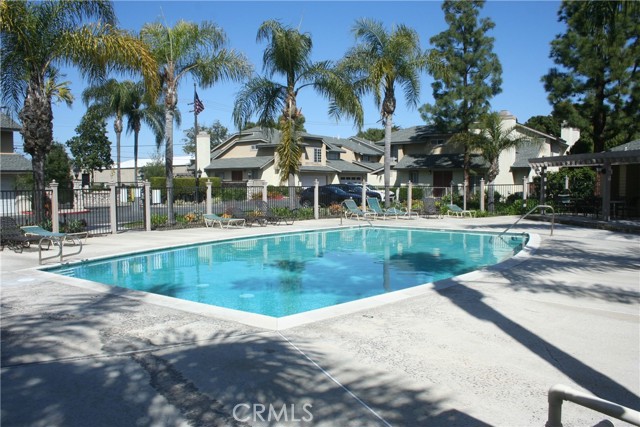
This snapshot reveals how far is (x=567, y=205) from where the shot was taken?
2498 cm

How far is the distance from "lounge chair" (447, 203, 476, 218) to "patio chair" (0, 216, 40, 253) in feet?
63.8

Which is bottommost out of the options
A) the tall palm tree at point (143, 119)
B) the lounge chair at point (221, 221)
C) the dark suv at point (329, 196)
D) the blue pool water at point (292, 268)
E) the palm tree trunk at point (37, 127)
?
the blue pool water at point (292, 268)

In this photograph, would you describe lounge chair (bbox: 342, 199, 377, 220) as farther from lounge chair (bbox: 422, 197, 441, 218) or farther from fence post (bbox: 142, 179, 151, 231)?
fence post (bbox: 142, 179, 151, 231)

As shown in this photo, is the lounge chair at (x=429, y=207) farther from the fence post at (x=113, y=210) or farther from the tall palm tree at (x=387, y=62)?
the fence post at (x=113, y=210)

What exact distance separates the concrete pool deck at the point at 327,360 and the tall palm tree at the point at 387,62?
1830cm

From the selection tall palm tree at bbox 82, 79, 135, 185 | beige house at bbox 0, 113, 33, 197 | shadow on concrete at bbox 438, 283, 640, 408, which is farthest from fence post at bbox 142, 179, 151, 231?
tall palm tree at bbox 82, 79, 135, 185

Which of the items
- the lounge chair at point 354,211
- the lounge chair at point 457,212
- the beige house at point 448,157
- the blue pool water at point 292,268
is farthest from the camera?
the beige house at point 448,157

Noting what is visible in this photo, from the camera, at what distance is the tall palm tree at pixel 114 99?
35869mm

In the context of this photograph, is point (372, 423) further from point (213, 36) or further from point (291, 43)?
point (291, 43)

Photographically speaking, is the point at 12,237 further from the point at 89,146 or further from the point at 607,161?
the point at 89,146

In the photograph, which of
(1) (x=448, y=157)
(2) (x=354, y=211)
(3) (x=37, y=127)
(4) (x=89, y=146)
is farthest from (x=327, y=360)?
(4) (x=89, y=146)

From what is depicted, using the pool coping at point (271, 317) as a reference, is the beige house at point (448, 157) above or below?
above

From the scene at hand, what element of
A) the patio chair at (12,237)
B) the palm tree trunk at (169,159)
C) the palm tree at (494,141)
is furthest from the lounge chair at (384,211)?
the patio chair at (12,237)

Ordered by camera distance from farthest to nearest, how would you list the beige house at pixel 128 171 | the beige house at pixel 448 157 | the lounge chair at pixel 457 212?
1. the beige house at pixel 128 171
2. the beige house at pixel 448 157
3. the lounge chair at pixel 457 212
